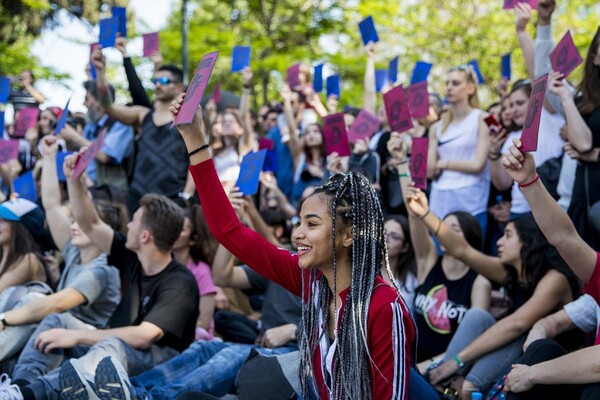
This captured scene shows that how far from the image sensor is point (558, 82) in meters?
5.16

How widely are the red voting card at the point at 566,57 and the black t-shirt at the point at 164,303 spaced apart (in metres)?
2.64

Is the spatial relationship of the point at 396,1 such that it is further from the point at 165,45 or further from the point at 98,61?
the point at 98,61

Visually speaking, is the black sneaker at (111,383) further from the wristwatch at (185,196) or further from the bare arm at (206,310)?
the wristwatch at (185,196)

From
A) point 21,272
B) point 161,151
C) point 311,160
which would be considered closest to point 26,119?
point 161,151

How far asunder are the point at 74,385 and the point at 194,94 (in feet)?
5.56

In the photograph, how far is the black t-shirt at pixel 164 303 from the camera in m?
5.00

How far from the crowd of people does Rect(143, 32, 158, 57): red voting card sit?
0.36 feet

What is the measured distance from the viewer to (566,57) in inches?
204

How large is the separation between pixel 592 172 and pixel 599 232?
0.50 meters

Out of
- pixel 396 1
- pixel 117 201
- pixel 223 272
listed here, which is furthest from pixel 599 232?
pixel 396 1

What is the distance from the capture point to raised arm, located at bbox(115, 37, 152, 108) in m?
7.64

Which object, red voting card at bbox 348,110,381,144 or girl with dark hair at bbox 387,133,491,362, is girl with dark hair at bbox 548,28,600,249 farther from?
red voting card at bbox 348,110,381,144

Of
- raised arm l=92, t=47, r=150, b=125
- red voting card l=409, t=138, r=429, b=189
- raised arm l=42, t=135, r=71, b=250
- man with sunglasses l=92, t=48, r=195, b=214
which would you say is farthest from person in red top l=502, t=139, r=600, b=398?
raised arm l=92, t=47, r=150, b=125

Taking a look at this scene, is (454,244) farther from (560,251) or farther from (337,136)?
(337,136)
